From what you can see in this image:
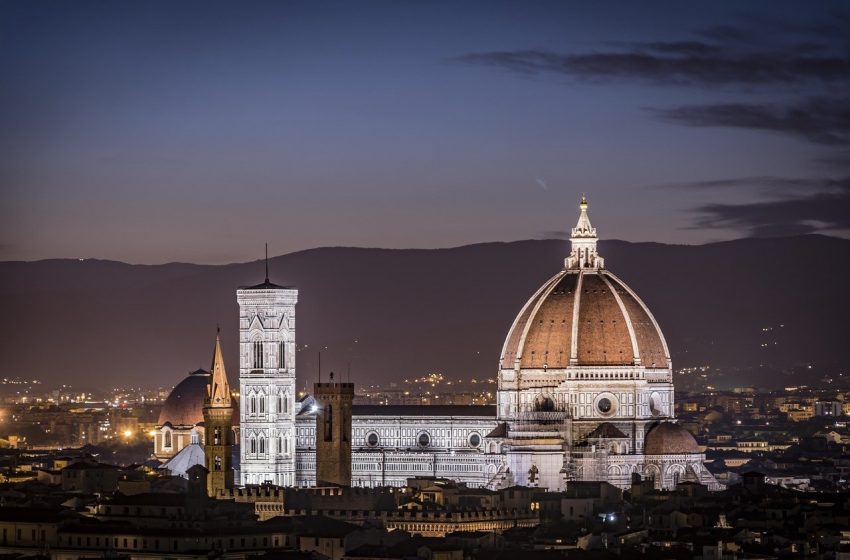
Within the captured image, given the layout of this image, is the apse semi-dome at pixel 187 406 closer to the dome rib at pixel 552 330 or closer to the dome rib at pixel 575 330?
the dome rib at pixel 552 330

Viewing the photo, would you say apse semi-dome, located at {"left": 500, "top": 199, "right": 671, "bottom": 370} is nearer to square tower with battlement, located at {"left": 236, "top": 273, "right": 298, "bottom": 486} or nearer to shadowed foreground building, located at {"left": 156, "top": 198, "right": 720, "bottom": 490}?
shadowed foreground building, located at {"left": 156, "top": 198, "right": 720, "bottom": 490}

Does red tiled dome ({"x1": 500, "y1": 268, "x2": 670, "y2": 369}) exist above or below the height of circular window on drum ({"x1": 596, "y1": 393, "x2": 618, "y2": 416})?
above

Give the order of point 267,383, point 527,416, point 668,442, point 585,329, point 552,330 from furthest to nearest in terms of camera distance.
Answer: point 552,330 → point 585,329 → point 527,416 → point 267,383 → point 668,442

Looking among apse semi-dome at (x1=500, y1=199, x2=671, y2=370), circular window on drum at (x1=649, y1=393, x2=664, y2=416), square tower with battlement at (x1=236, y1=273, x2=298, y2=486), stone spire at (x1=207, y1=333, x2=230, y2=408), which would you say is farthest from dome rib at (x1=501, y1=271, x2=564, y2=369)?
stone spire at (x1=207, y1=333, x2=230, y2=408)

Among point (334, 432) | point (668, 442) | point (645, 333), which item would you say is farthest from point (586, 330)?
point (334, 432)

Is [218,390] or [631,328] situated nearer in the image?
[218,390]

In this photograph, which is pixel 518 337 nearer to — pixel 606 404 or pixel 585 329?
pixel 585 329

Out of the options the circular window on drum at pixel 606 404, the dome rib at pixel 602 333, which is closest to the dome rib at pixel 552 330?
the dome rib at pixel 602 333
